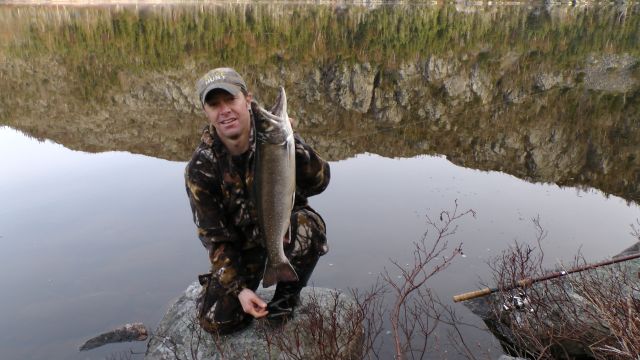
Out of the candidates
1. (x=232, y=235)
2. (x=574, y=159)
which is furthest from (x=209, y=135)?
(x=574, y=159)

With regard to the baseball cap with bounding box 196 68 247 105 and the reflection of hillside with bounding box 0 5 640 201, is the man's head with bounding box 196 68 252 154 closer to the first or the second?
the baseball cap with bounding box 196 68 247 105

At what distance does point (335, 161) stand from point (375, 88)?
774cm

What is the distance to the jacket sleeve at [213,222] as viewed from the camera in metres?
3.78

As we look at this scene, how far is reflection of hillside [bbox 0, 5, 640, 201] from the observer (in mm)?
11875

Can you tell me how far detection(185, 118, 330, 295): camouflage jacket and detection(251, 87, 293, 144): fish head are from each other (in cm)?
73

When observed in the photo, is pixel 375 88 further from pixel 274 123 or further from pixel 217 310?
pixel 274 123

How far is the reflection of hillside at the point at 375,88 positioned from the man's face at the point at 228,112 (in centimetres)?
746

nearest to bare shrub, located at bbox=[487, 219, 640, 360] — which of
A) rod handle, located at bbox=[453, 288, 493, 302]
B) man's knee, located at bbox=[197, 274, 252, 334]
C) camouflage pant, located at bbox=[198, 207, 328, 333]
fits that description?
rod handle, located at bbox=[453, 288, 493, 302]

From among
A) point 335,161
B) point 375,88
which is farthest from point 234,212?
point 375,88

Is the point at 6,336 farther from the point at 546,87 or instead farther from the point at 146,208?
the point at 546,87

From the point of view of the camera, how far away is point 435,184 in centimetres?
920

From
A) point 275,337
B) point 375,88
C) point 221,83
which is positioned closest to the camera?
point 221,83

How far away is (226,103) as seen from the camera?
11.5 ft

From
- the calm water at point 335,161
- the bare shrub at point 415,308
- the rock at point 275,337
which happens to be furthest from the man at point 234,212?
the calm water at point 335,161
